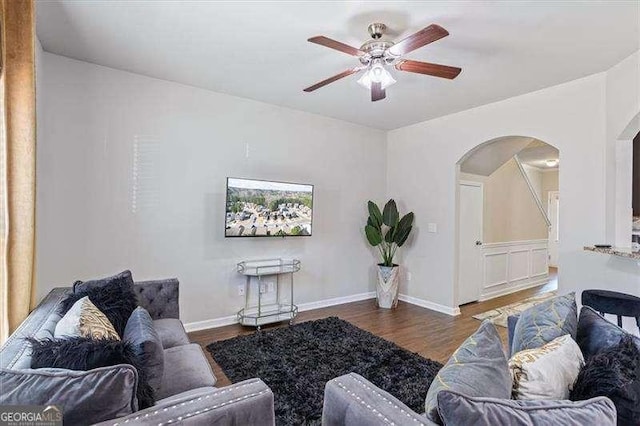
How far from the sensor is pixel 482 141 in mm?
4152

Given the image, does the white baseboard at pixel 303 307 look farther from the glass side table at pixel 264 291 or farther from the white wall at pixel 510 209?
the white wall at pixel 510 209

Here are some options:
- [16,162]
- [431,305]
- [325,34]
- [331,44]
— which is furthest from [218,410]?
[431,305]

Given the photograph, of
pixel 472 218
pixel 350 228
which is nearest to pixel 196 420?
pixel 350 228

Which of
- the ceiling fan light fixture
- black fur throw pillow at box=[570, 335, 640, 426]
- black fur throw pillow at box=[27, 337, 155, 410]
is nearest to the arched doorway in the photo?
the ceiling fan light fixture

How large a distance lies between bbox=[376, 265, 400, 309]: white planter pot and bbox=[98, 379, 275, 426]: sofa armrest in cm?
370

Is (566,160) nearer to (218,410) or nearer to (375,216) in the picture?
(375,216)

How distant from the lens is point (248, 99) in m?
4.08

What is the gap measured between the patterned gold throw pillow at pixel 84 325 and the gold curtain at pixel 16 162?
54cm

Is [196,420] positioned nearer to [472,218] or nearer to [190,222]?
[190,222]

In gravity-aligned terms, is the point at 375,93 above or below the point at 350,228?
above

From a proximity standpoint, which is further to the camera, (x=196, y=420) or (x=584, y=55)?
(x=584, y=55)

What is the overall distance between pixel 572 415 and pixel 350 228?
4.14 m

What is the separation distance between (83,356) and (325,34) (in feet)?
8.28

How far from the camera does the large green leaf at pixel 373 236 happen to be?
484cm
